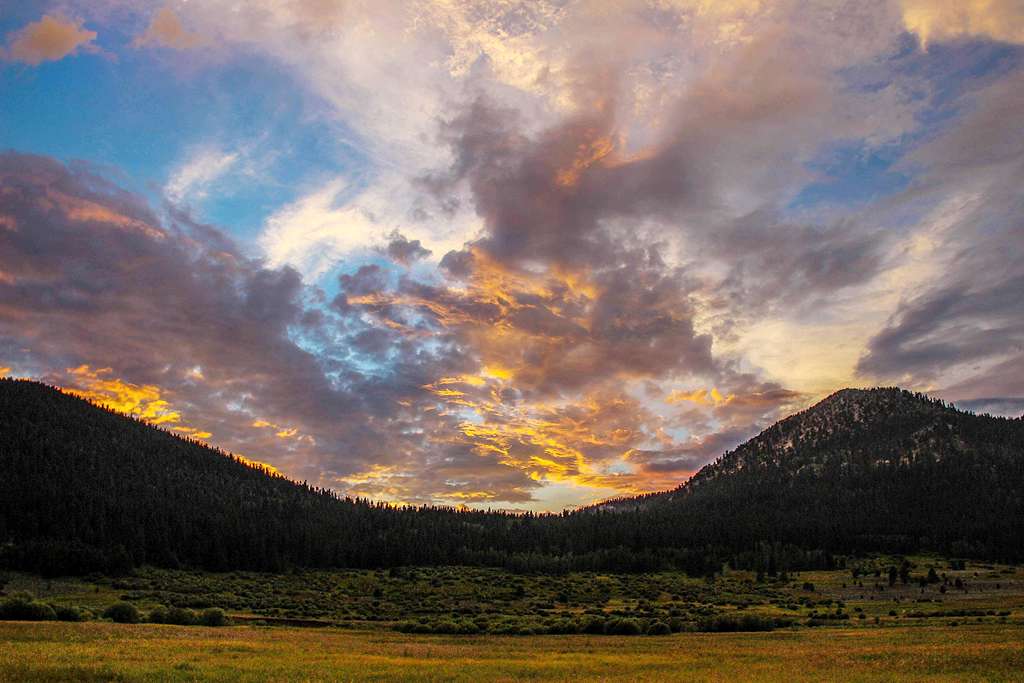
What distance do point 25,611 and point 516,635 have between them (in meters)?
37.4

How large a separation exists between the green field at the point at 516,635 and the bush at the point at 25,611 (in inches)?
159

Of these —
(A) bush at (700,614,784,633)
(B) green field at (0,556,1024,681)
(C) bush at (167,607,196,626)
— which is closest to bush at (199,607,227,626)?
(C) bush at (167,607,196,626)

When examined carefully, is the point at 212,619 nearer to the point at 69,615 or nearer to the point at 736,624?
the point at 69,615

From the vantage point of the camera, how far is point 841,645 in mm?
47438

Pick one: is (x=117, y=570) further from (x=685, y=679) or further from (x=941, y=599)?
(x=941, y=599)

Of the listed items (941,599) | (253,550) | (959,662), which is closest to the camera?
(959,662)

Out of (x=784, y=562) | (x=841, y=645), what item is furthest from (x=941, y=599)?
(x=841, y=645)

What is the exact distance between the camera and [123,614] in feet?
180

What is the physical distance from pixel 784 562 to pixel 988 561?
56.0 meters

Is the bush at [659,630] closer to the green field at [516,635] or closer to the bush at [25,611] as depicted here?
the green field at [516,635]

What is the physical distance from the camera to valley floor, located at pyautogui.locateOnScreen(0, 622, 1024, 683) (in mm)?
28234

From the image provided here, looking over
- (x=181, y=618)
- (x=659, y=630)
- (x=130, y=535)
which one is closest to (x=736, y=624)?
(x=659, y=630)

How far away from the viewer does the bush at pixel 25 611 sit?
49438 millimetres

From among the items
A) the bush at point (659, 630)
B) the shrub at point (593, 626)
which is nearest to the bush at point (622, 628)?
the shrub at point (593, 626)
